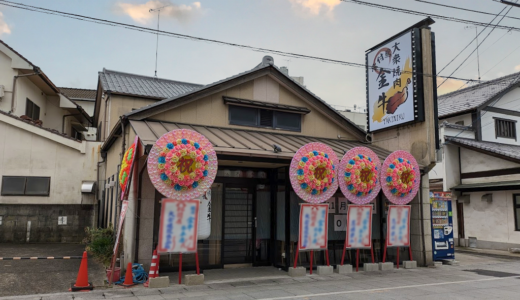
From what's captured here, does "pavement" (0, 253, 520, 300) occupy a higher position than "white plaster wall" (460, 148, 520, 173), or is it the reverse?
"white plaster wall" (460, 148, 520, 173)

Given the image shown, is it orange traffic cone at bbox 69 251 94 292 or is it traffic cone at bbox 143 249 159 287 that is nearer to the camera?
orange traffic cone at bbox 69 251 94 292

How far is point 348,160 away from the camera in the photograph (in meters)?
11.4

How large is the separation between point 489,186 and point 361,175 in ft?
35.3

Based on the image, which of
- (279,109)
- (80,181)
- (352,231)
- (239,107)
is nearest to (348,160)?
(352,231)

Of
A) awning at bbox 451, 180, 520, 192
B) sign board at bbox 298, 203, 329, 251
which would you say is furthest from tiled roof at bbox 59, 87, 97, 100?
awning at bbox 451, 180, 520, 192

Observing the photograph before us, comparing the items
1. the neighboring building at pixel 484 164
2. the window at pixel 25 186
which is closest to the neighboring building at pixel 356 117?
the neighboring building at pixel 484 164

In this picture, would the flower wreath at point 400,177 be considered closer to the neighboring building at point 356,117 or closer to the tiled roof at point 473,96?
the tiled roof at point 473,96

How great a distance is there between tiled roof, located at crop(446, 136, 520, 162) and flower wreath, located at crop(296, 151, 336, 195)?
1189 cm

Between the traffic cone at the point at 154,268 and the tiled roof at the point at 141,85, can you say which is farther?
the tiled roof at the point at 141,85

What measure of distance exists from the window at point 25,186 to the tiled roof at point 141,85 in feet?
17.0

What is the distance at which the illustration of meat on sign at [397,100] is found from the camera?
13.1 meters

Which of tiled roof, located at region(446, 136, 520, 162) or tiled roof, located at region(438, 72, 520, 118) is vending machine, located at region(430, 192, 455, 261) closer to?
tiled roof, located at region(446, 136, 520, 162)

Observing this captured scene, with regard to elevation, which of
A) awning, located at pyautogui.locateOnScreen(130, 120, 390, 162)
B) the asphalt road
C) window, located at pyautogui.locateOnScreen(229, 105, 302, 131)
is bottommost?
the asphalt road

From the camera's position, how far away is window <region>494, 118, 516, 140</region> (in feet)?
73.7
